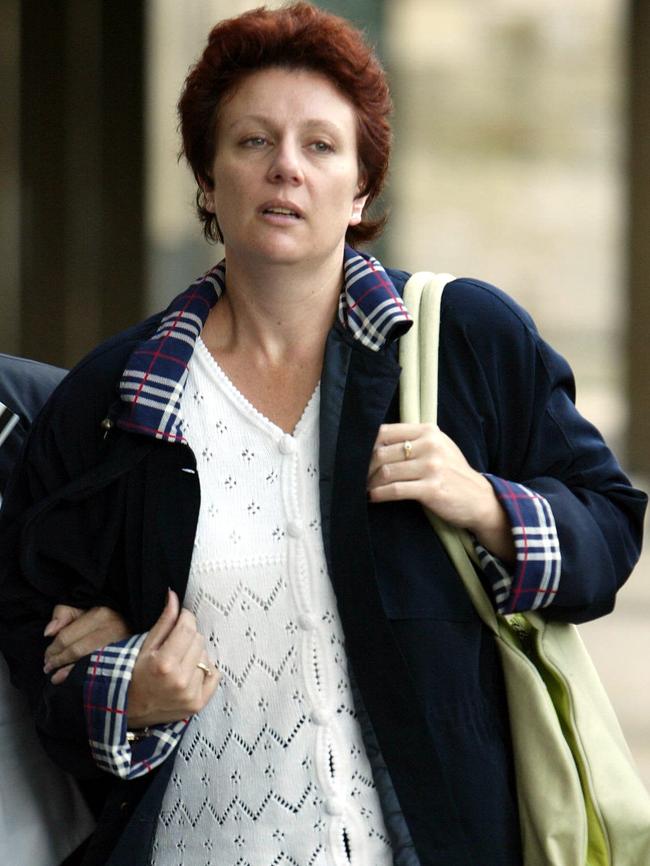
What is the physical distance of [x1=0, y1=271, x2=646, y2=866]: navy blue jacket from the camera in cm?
206

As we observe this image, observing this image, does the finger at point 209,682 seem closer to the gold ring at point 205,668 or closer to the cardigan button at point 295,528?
the gold ring at point 205,668

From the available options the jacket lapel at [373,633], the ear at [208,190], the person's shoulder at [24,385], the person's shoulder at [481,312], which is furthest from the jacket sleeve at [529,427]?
the person's shoulder at [24,385]

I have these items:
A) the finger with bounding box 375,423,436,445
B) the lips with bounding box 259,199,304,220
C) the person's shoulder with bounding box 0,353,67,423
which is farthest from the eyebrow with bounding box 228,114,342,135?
the person's shoulder with bounding box 0,353,67,423

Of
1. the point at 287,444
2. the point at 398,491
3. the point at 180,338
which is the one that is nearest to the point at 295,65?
the point at 180,338

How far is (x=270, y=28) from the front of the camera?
2199 millimetres

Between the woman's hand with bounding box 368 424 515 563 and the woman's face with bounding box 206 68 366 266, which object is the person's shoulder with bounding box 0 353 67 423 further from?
the woman's hand with bounding box 368 424 515 563

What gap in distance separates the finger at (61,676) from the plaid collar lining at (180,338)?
38 centimetres

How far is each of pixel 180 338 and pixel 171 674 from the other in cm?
54

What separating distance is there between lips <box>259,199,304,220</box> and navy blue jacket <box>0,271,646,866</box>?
0.19 m

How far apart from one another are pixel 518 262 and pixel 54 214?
2758 mm

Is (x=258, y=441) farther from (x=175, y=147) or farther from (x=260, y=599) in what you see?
(x=175, y=147)

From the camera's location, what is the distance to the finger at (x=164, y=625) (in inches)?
82.7

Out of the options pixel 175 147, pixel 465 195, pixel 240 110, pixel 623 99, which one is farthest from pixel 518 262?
pixel 240 110

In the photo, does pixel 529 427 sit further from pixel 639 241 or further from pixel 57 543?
pixel 639 241
